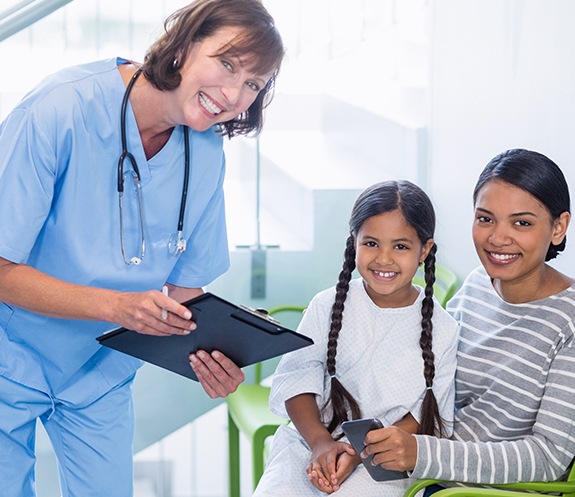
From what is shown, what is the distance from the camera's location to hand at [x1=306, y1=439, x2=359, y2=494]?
5.36 ft

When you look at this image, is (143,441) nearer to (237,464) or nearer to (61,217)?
(237,464)

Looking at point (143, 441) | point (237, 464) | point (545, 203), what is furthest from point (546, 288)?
point (143, 441)

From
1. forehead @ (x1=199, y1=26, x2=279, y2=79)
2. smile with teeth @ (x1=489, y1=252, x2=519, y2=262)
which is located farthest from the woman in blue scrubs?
smile with teeth @ (x1=489, y1=252, x2=519, y2=262)

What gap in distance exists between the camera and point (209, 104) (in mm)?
1458

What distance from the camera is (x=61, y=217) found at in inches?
57.6

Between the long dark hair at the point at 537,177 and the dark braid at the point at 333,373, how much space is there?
0.34 m

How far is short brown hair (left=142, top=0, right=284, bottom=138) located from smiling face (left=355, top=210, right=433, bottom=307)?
1.33 feet

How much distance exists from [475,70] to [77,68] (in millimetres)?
1262

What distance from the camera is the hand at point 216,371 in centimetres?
151

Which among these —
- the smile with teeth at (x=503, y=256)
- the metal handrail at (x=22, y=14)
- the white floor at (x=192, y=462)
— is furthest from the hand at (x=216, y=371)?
the white floor at (x=192, y=462)

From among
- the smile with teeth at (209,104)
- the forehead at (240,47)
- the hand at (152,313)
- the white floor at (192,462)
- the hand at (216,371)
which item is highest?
the forehead at (240,47)

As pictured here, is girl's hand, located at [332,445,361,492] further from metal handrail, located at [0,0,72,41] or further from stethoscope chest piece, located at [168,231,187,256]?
metal handrail, located at [0,0,72,41]

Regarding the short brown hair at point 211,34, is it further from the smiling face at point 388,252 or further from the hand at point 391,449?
the hand at point 391,449

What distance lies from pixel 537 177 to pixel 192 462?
1.44 m
